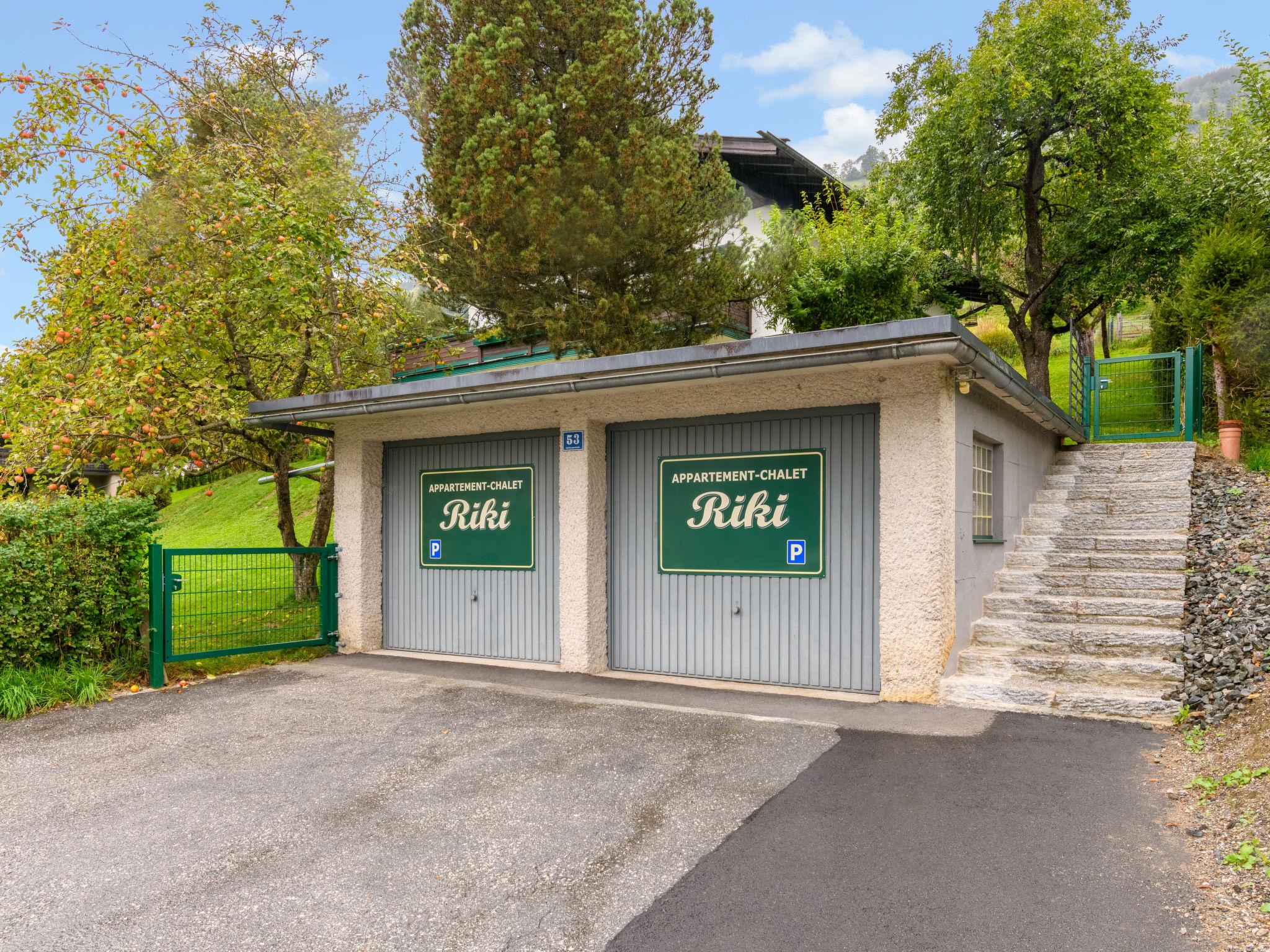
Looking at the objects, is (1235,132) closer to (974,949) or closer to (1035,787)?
(1035,787)

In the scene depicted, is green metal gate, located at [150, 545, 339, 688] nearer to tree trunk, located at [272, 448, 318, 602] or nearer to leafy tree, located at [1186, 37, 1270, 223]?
tree trunk, located at [272, 448, 318, 602]

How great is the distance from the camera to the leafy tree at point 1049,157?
56.0 ft

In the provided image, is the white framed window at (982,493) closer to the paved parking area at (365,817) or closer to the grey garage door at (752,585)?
the grey garage door at (752,585)

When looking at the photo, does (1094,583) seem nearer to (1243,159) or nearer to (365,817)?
(365,817)

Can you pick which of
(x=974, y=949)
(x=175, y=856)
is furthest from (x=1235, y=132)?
(x=175, y=856)

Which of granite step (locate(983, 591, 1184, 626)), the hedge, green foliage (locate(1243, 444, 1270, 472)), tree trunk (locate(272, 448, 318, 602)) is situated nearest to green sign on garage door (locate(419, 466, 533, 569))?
tree trunk (locate(272, 448, 318, 602))

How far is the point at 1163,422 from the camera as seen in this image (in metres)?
14.1

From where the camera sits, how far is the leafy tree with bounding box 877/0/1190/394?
17.1 metres

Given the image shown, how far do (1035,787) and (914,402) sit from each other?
2964 mm

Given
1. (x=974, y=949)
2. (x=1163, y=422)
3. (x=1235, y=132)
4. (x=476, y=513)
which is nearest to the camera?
(x=974, y=949)

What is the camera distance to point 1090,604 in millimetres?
7160

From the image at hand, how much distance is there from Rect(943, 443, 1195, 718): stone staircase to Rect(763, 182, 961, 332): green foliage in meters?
7.86

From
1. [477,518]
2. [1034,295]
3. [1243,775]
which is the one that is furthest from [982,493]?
[1034,295]

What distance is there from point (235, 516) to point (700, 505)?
2146 centimetres
